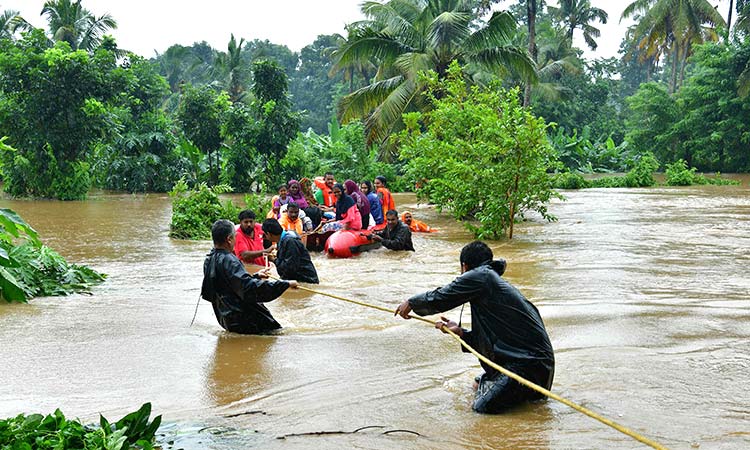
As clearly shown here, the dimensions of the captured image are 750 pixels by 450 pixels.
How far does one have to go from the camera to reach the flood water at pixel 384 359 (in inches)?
196

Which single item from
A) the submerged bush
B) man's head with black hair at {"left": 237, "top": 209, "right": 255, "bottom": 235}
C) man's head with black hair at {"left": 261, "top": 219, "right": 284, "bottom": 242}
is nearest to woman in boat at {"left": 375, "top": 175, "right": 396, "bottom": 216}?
man's head with black hair at {"left": 237, "top": 209, "right": 255, "bottom": 235}

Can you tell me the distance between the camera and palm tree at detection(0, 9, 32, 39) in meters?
35.6

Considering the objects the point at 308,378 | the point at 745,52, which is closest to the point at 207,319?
the point at 308,378

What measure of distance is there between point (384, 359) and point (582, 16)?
1773 inches

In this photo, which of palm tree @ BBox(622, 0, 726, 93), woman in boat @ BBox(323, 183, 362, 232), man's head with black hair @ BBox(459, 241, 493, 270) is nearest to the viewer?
man's head with black hair @ BBox(459, 241, 493, 270)

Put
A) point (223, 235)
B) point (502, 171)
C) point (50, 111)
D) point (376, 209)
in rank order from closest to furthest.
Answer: point (223, 235) < point (502, 171) < point (376, 209) < point (50, 111)

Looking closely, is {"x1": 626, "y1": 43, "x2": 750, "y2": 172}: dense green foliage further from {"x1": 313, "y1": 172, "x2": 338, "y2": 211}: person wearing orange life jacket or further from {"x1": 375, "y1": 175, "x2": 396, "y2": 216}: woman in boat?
{"x1": 375, "y1": 175, "x2": 396, "y2": 216}: woman in boat

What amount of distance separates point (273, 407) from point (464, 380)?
1521 millimetres

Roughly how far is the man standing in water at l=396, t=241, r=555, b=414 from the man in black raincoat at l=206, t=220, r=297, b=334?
1.98 metres

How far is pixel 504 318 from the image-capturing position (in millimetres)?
5418

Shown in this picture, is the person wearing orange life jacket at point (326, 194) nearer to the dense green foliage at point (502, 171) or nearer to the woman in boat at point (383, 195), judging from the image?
the woman in boat at point (383, 195)

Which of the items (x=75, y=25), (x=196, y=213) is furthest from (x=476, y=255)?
(x=75, y=25)

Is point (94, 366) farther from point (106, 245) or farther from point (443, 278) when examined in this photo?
point (106, 245)

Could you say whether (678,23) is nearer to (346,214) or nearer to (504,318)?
(346,214)
